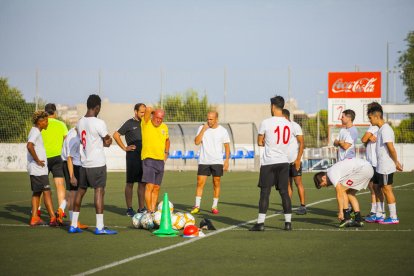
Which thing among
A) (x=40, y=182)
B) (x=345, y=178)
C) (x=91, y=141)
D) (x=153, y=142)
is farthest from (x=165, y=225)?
(x=345, y=178)

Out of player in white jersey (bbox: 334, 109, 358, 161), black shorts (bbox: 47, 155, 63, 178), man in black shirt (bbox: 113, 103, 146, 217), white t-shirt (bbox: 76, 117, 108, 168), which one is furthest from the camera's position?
man in black shirt (bbox: 113, 103, 146, 217)

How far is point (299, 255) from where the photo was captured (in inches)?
364

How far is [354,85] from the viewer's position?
36312 mm

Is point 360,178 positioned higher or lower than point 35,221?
higher

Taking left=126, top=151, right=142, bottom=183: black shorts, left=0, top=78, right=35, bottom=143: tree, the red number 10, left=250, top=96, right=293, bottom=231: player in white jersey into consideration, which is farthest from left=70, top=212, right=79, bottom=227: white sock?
left=0, top=78, right=35, bottom=143: tree

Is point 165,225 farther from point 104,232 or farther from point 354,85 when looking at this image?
point 354,85

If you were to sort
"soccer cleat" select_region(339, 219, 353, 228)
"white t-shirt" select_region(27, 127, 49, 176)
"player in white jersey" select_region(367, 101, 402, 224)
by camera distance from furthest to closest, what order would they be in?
"white t-shirt" select_region(27, 127, 49, 176), "player in white jersey" select_region(367, 101, 402, 224), "soccer cleat" select_region(339, 219, 353, 228)

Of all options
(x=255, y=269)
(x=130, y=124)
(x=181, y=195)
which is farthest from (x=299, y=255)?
(x=181, y=195)

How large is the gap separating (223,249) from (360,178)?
370 centimetres

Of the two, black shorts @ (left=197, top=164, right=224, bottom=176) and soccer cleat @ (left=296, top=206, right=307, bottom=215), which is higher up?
black shorts @ (left=197, top=164, right=224, bottom=176)

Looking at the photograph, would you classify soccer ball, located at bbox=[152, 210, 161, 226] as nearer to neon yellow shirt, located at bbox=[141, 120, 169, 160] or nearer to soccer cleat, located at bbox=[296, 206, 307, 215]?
neon yellow shirt, located at bbox=[141, 120, 169, 160]

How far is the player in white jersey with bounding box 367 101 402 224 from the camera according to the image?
12789 mm

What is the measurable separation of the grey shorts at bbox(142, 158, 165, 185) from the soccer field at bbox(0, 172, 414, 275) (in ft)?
3.00

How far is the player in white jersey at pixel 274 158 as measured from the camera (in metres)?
11.9
